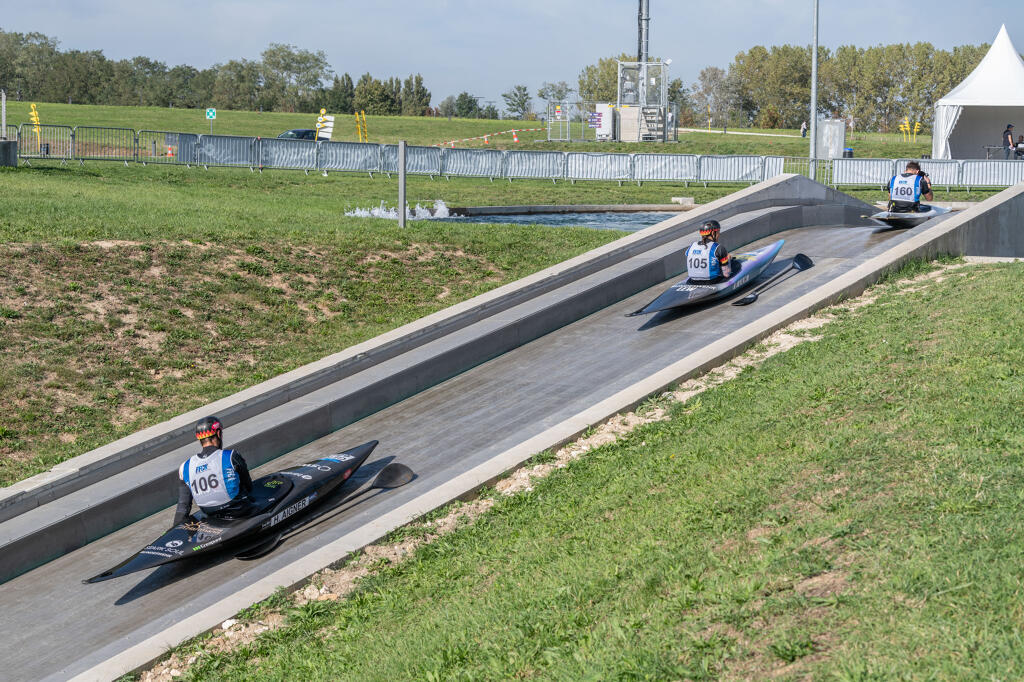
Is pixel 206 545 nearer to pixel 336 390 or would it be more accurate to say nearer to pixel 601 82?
pixel 336 390

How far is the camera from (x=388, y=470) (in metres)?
11.0

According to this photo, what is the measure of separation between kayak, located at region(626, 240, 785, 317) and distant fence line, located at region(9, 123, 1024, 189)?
16.1 meters

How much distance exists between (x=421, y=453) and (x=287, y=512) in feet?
7.88

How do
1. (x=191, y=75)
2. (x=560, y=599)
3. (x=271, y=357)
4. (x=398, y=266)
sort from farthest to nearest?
(x=191, y=75) → (x=398, y=266) → (x=271, y=357) → (x=560, y=599)

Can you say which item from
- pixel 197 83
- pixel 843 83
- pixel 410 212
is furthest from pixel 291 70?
pixel 410 212

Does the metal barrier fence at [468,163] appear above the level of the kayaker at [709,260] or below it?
above

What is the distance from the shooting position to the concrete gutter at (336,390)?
33.8 feet

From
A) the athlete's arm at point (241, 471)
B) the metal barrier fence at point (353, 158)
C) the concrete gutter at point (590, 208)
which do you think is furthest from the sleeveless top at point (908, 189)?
the metal barrier fence at point (353, 158)

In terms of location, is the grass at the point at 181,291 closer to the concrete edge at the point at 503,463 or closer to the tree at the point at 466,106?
the concrete edge at the point at 503,463

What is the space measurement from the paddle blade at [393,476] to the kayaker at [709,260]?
715 centimetres

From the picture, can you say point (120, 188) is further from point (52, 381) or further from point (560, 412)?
point (560, 412)

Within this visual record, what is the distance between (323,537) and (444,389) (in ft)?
14.5

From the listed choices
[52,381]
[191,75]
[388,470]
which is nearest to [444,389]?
[388,470]

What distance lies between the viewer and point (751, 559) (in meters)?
6.42
